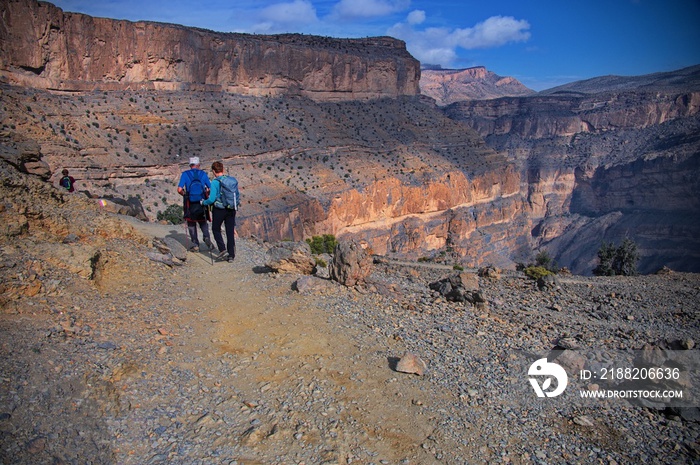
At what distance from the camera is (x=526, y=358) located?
9.00 meters

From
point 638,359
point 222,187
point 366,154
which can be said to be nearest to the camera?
point 638,359

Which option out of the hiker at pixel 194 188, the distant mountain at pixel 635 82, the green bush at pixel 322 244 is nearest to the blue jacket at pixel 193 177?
the hiker at pixel 194 188

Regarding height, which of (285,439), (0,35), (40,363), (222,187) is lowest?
(285,439)

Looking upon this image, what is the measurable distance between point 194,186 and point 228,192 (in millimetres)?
1027

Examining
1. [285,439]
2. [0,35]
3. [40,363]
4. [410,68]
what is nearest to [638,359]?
[285,439]

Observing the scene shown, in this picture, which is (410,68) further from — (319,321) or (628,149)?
Answer: (319,321)

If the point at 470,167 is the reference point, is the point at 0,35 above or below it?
above

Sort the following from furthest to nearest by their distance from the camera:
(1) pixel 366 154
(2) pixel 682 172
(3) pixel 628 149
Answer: (3) pixel 628 149 → (2) pixel 682 172 → (1) pixel 366 154

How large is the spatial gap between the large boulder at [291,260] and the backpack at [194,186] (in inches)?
92.7

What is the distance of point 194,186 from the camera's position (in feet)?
37.8

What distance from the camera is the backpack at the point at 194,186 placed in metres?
11.5

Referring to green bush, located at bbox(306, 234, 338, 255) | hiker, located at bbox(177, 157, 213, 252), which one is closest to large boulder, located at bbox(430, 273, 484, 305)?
hiker, located at bbox(177, 157, 213, 252)

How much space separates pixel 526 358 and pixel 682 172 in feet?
295

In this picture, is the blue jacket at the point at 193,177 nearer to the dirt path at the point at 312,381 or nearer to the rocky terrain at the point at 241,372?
the rocky terrain at the point at 241,372
